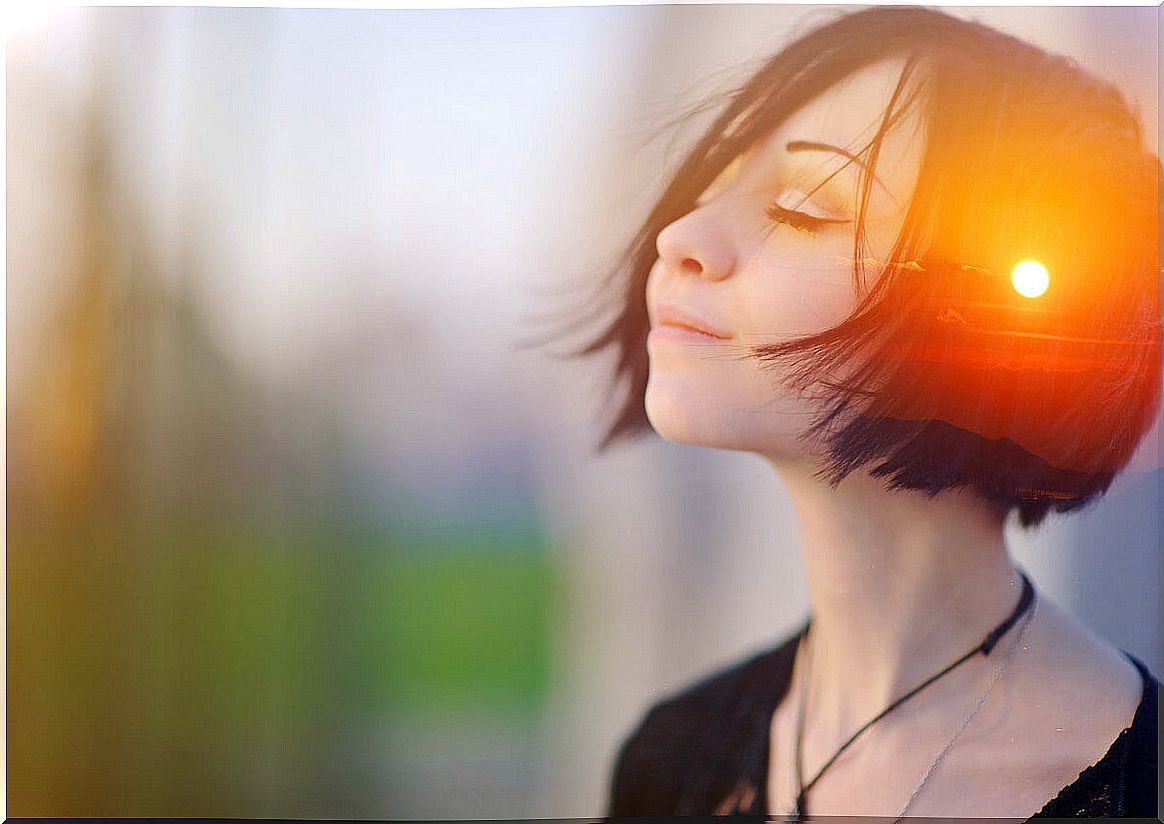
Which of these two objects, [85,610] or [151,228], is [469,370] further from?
[85,610]

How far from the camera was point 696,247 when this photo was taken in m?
1.74

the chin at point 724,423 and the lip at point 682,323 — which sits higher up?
the lip at point 682,323

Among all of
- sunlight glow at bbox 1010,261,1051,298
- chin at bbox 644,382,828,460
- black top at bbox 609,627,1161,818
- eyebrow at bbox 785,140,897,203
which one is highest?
eyebrow at bbox 785,140,897,203

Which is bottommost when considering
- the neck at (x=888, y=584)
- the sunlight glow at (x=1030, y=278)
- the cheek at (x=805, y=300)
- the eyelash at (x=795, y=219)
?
the neck at (x=888, y=584)

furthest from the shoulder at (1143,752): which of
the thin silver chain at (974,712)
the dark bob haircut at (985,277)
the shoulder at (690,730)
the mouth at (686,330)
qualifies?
the mouth at (686,330)

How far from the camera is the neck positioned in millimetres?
1736

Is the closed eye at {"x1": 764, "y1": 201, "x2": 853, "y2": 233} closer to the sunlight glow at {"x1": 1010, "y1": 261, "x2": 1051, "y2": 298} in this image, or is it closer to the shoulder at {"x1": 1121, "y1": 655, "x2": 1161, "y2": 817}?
the sunlight glow at {"x1": 1010, "y1": 261, "x2": 1051, "y2": 298}

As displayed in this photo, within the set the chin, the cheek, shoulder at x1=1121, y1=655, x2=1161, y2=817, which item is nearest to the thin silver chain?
shoulder at x1=1121, y1=655, x2=1161, y2=817

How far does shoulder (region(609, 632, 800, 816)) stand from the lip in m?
0.56

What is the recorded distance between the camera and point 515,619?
178 centimetres

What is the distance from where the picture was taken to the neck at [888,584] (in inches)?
68.4

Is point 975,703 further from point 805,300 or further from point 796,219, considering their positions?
point 796,219

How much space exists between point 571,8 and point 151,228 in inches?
33.2

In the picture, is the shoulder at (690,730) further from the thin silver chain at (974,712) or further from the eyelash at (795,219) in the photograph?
the eyelash at (795,219)
